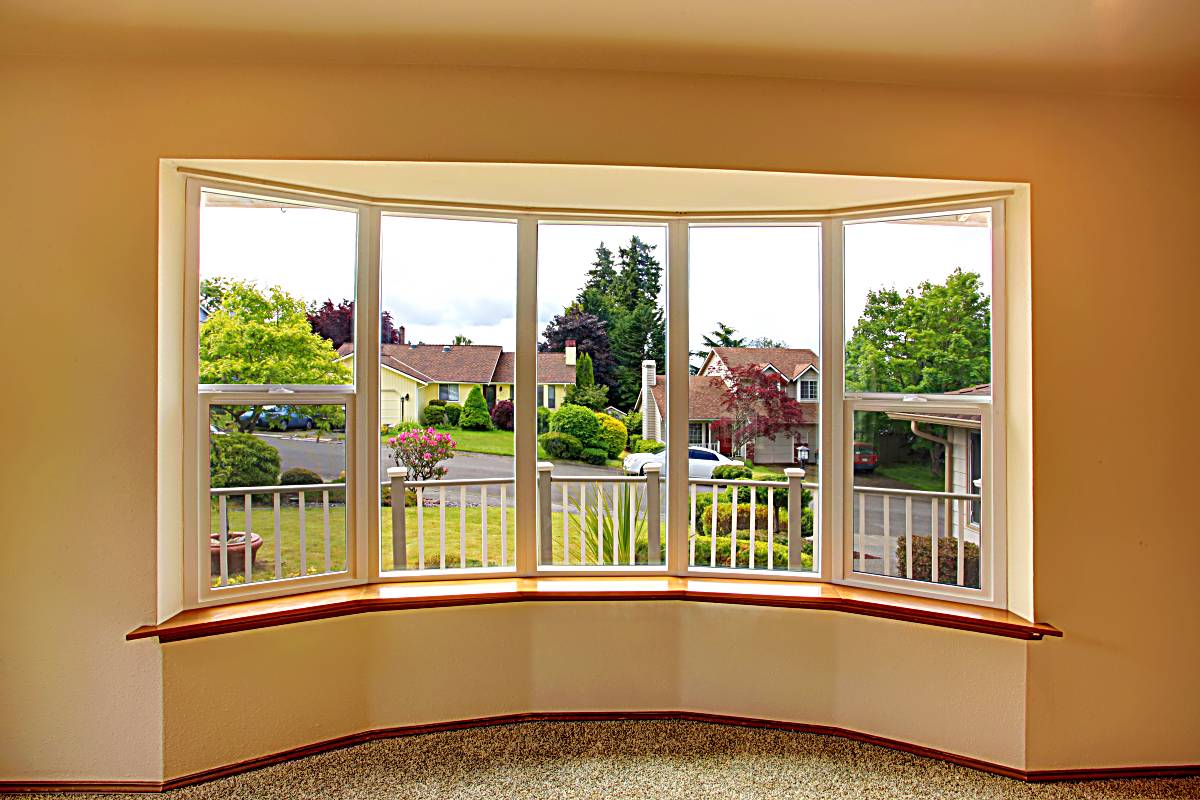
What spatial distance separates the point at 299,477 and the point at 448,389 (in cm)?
67

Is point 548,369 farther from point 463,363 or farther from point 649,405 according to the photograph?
point 649,405

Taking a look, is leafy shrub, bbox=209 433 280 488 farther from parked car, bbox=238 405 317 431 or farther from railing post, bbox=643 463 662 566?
railing post, bbox=643 463 662 566

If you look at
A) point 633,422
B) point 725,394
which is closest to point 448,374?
point 633,422

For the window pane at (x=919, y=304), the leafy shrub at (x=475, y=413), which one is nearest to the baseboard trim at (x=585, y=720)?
the leafy shrub at (x=475, y=413)

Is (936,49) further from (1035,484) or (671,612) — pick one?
(671,612)

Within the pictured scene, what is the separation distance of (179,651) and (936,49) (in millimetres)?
3199

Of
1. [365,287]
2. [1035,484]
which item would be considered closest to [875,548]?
[1035,484]

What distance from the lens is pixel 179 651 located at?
7.13ft

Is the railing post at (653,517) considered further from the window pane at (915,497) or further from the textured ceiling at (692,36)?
the textured ceiling at (692,36)

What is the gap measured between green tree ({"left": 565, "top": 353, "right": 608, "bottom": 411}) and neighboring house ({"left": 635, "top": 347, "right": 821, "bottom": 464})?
0.57 feet

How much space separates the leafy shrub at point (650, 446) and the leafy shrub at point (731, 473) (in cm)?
25

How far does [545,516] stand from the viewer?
2.77m

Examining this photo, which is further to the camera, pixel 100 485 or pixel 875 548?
pixel 875 548

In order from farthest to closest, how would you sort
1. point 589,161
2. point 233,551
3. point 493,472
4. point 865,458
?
point 493,472 → point 865,458 → point 233,551 → point 589,161
